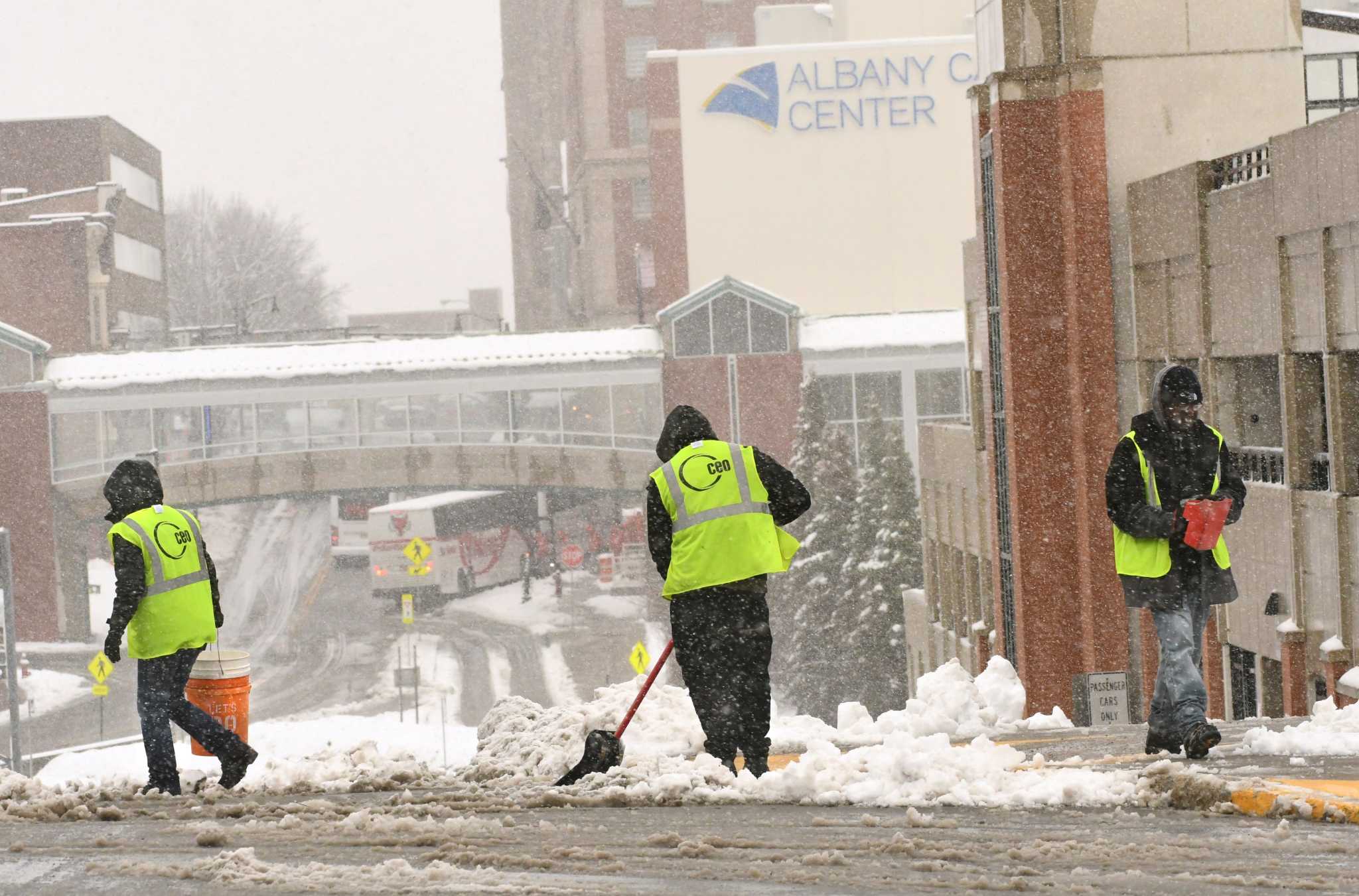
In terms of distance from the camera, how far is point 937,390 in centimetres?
5434

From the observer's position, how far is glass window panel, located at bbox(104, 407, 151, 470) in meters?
52.9

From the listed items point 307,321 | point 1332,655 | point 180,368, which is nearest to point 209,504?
point 180,368

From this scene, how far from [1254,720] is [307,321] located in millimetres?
110843

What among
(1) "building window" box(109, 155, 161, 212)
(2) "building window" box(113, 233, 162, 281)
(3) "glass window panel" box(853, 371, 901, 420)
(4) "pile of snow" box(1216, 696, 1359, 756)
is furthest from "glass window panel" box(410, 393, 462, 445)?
(4) "pile of snow" box(1216, 696, 1359, 756)

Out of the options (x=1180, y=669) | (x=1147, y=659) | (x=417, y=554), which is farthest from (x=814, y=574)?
(x=1180, y=669)

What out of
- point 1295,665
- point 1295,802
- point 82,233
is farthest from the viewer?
point 82,233

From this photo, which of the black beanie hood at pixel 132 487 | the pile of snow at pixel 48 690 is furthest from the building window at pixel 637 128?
the black beanie hood at pixel 132 487

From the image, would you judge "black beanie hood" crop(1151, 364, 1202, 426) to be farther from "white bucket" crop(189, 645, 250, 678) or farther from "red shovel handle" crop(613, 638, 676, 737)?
"white bucket" crop(189, 645, 250, 678)

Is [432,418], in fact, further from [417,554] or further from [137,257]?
[137,257]

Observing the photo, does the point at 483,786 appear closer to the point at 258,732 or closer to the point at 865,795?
the point at 865,795

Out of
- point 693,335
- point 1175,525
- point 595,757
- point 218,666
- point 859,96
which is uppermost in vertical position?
point 859,96

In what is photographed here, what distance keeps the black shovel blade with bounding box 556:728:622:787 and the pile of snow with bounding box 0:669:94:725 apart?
39.3 m

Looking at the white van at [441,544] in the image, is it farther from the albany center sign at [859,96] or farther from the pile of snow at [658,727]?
the pile of snow at [658,727]

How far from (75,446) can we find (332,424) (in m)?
8.10
